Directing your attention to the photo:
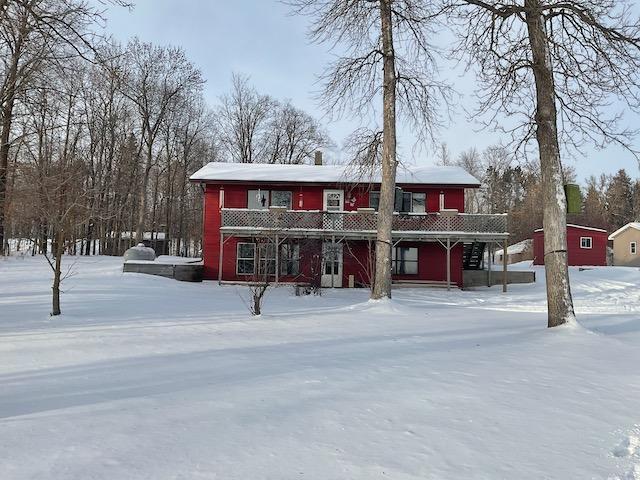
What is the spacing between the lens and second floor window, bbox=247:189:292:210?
23.7 m

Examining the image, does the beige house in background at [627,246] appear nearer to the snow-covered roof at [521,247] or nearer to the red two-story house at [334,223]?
the snow-covered roof at [521,247]

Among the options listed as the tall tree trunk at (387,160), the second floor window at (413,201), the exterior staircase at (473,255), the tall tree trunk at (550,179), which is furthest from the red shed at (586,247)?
the tall tree trunk at (550,179)

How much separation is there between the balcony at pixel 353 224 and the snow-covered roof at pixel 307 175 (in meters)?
1.78

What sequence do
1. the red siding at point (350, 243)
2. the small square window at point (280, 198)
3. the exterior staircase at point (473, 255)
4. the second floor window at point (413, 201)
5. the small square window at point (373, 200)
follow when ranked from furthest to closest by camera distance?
the exterior staircase at point (473, 255), the small square window at point (280, 198), the small square window at point (373, 200), the red siding at point (350, 243), the second floor window at point (413, 201)

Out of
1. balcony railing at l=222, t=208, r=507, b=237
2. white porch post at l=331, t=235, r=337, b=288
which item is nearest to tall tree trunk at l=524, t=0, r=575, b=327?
balcony railing at l=222, t=208, r=507, b=237

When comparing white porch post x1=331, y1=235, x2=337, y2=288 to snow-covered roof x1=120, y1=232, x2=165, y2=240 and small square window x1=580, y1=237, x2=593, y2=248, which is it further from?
small square window x1=580, y1=237, x2=593, y2=248

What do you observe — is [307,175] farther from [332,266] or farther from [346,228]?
[332,266]

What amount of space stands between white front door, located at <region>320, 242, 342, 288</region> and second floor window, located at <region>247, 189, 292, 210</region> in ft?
10.5

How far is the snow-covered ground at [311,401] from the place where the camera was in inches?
117

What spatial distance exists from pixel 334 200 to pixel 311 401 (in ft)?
64.8

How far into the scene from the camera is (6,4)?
23.7 feet

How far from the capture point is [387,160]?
1342 cm

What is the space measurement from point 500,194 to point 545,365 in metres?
54.9

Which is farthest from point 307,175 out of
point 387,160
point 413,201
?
point 387,160
